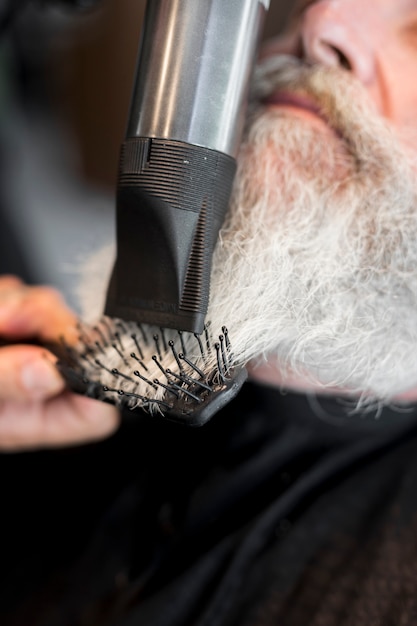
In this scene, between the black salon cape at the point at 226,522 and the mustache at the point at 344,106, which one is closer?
the mustache at the point at 344,106

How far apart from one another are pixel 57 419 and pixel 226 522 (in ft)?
0.90

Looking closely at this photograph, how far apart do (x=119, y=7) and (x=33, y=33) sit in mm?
208

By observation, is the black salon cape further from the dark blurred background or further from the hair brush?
the dark blurred background

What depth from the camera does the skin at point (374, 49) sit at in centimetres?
54

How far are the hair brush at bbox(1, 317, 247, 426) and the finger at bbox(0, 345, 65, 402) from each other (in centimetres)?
2

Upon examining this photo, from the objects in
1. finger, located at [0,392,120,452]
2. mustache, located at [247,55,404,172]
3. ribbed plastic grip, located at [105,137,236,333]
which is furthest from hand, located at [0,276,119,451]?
mustache, located at [247,55,404,172]

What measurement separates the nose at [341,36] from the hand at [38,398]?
44 cm

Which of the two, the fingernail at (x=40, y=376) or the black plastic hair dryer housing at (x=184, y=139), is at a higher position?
the black plastic hair dryer housing at (x=184, y=139)

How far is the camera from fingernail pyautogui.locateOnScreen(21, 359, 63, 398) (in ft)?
1.92

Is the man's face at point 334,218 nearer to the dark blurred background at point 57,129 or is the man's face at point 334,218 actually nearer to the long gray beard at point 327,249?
the long gray beard at point 327,249

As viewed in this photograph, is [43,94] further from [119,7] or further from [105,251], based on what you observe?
[105,251]

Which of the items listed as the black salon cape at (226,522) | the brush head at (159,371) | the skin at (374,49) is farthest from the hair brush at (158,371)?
the black salon cape at (226,522)

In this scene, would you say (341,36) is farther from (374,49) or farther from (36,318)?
(36,318)

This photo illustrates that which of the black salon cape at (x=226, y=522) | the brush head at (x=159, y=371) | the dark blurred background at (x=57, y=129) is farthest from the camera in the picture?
the dark blurred background at (x=57, y=129)
